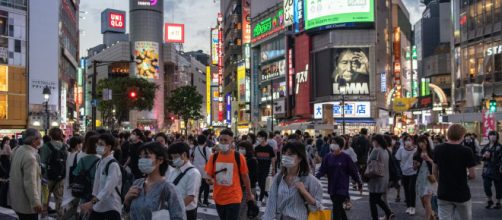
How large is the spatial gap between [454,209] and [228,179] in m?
2.88

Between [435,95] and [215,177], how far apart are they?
174ft

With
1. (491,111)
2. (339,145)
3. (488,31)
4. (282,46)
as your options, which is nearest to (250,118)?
(282,46)

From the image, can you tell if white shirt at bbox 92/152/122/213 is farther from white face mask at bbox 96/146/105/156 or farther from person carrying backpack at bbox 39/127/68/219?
person carrying backpack at bbox 39/127/68/219

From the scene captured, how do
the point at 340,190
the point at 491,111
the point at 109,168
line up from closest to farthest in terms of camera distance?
1. the point at 109,168
2. the point at 340,190
3. the point at 491,111

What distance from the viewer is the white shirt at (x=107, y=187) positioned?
6.39 m

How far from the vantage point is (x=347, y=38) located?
6278cm

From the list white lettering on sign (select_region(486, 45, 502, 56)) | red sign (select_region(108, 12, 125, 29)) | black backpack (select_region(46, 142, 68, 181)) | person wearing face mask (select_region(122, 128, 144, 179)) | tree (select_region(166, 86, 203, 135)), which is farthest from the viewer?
red sign (select_region(108, 12, 125, 29))

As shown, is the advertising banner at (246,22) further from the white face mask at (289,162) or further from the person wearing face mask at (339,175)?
the white face mask at (289,162)

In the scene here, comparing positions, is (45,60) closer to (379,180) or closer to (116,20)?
(379,180)

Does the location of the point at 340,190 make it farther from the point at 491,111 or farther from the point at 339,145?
the point at 491,111

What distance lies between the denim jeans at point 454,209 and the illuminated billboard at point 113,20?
16724 centimetres

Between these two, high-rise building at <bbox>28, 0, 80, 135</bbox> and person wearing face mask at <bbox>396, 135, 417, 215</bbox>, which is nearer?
person wearing face mask at <bbox>396, 135, 417, 215</bbox>

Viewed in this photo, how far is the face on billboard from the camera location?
204ft

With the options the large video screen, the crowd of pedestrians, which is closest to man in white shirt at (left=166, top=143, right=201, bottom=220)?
the crowd of pedestrians
